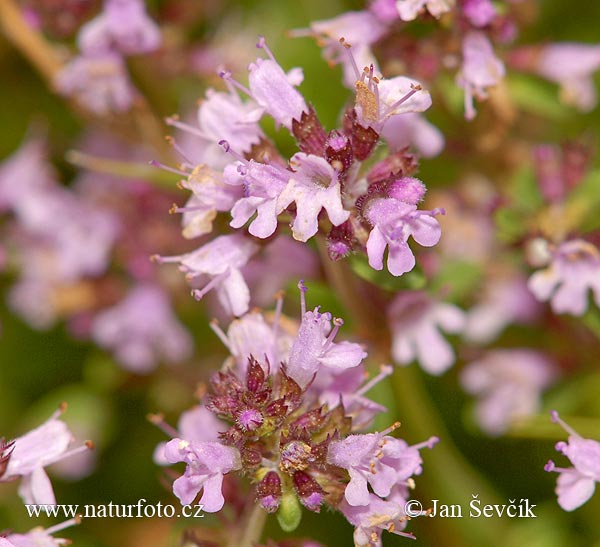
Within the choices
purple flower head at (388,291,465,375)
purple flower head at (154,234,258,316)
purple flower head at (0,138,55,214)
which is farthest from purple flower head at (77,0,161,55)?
purple flower head at (388,291,465,375)

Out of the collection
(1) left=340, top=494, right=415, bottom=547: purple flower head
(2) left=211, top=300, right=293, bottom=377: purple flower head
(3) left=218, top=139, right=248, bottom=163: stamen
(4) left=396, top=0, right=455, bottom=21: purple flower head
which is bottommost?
(1) left=340, top=494, right=415, bottom=547: purple flower head

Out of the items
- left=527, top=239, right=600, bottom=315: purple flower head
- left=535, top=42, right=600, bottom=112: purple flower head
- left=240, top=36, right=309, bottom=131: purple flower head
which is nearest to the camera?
left=240, top=36, right=309, bottom=131: purple flower head

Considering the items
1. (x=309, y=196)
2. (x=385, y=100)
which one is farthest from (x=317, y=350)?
(x=385, y=100)

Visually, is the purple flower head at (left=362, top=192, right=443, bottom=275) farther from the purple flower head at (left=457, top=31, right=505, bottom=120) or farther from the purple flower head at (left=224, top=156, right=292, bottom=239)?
the purple flower head at (left=457, top=31, right=505, bottom=120)

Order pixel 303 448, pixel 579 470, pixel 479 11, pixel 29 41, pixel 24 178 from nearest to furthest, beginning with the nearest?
pixel 303 448, pixel 579 470, pixel 479 11, pixel 29 41, pixel 24 178

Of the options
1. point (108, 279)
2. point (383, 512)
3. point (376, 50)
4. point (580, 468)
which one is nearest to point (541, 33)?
point (376, 50)

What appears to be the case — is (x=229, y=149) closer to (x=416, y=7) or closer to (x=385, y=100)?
(x=385, y=100)

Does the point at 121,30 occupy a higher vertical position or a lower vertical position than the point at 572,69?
higher
